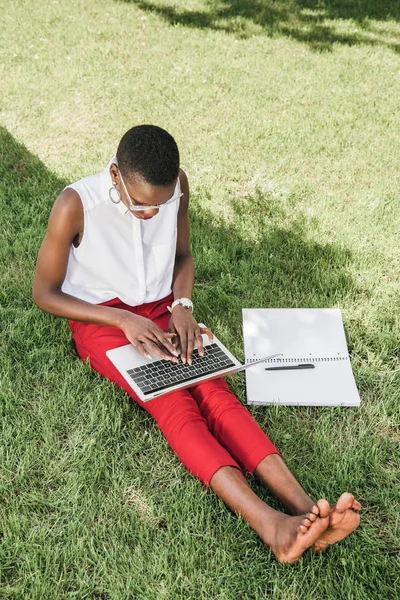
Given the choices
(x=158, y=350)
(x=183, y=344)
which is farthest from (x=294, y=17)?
(x=158, y=350)

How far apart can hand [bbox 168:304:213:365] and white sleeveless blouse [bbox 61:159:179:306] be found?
0.21 metres

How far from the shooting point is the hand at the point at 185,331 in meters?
2.90

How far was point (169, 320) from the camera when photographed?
124 inches

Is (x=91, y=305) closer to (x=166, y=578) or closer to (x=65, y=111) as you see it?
(x=166, y=578)

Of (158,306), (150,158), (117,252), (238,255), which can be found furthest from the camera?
(238,255)

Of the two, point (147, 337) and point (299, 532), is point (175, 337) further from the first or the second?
point (299, 532)

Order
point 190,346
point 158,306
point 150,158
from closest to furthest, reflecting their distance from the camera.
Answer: point 150,158 → point 190,346 → point 158,306

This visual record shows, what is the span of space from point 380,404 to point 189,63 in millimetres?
4993

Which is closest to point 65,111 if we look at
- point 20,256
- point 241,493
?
point 20,256

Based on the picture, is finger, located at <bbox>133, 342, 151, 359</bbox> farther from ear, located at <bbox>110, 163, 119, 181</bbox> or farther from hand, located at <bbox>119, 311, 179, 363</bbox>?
ear, located at <bbox>110, 163, 119, 181</bbox>

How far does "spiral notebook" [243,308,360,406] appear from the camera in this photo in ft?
10.4

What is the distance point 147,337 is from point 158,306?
463 mm

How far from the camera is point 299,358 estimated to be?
3.38 metres

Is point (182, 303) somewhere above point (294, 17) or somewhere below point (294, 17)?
above
